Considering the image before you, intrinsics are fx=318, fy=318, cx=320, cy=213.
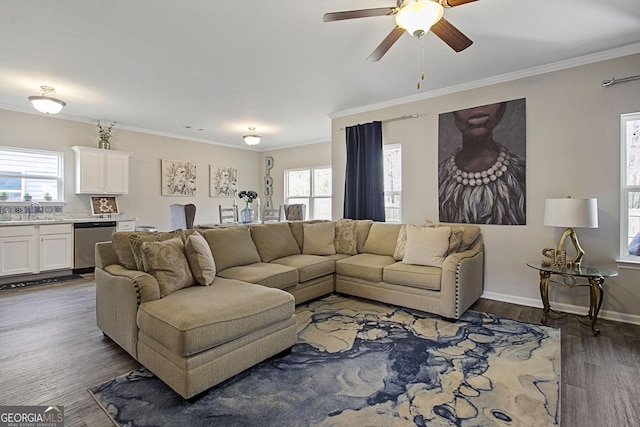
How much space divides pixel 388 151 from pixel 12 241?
18.4 feet

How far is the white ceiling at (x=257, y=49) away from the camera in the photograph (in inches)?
97.3

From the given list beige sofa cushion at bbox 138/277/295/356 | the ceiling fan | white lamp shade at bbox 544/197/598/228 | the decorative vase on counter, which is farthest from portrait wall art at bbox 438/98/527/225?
the decorative vase on counter

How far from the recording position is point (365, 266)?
3691mm

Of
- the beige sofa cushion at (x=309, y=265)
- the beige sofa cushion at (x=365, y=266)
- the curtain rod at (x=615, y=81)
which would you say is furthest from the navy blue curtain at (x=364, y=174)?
the curtain rod at (x=615, y=81)

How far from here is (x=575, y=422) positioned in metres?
1.72

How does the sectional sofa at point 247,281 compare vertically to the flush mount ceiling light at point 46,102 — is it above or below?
below

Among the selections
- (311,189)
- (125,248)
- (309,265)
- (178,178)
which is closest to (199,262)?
(125,248)

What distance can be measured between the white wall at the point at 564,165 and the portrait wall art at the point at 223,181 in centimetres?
526

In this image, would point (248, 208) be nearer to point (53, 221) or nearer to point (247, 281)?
point (247, 281)

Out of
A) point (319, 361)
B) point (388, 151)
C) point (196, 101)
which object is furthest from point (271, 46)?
point (319, 361)

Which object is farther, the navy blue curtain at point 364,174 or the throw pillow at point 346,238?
the navy blue curtain at point 364,174

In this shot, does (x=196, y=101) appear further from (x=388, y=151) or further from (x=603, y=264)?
(x=603, y=264)

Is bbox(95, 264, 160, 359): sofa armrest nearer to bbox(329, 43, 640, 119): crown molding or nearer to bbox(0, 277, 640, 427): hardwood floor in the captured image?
bbox(0, 277, 640, 427): hardwood floor

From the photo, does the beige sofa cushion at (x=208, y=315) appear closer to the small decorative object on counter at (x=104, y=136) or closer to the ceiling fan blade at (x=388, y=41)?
the ceiling fan blade at (x=388, y=41)
